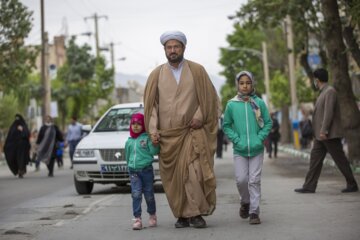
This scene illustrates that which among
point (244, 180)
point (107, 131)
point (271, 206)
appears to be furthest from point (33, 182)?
point (244, 180)

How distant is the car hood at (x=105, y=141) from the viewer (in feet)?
49.8

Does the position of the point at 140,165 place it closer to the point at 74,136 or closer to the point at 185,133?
the point at 185,133

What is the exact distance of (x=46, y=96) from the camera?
4594 cm

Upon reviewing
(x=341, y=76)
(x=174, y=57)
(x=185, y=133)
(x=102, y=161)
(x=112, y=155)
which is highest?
(x=341, y=76)

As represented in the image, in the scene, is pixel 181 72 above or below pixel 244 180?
above

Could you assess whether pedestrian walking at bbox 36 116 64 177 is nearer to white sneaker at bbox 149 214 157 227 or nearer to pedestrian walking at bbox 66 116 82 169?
pedestrian walking at bbox 66 116 82 169

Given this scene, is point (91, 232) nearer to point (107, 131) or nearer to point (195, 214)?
point (195, 214)

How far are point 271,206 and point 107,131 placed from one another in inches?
212

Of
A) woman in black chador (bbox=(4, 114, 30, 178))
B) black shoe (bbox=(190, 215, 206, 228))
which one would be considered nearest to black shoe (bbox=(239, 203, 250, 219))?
black shoe (bbox=(190, 215, 206, 228))

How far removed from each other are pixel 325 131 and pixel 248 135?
3515 millimetres

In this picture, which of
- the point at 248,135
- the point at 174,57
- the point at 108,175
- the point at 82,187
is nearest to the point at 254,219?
the point at 248,135

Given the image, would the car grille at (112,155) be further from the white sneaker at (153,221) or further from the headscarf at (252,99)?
the headscarf at (252,99)

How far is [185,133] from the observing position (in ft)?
30.7

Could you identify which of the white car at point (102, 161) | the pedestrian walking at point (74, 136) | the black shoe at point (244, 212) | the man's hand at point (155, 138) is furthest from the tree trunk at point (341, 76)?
the man's hand at point (155, 138)
